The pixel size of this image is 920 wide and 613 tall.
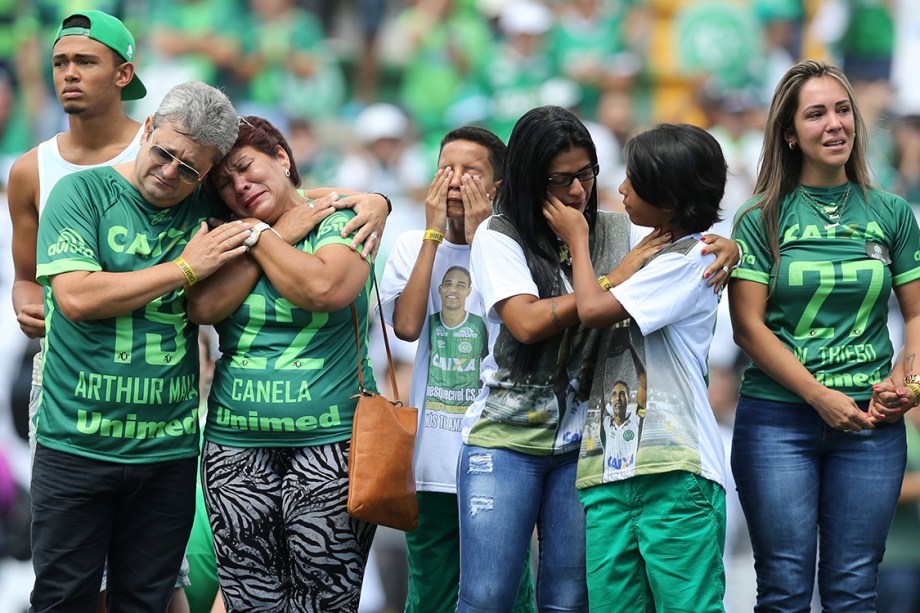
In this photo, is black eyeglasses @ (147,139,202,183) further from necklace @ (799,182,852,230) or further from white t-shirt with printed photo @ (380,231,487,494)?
necklace @ (799,182,852,230)

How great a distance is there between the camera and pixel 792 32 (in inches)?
305

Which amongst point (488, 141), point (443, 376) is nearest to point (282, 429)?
point (443, 376)

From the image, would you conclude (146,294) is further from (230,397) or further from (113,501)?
(113,501)

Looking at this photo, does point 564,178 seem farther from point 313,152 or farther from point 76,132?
point 313,152

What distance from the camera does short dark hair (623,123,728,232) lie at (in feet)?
10.5

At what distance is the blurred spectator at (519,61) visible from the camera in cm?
764

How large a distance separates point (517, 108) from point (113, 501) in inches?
189

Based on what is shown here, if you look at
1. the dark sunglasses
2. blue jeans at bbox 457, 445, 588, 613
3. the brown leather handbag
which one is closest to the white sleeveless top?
the dark sunglasses

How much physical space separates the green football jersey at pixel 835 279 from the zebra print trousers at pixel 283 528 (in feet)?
A: 4.34

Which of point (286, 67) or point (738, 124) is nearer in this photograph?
point (738, 124)

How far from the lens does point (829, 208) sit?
142 inches

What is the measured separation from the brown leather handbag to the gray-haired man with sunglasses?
1.69 ft

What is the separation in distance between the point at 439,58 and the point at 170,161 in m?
4.72

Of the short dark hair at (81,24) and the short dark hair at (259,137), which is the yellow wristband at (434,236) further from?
the short dark hair at (81,24)
